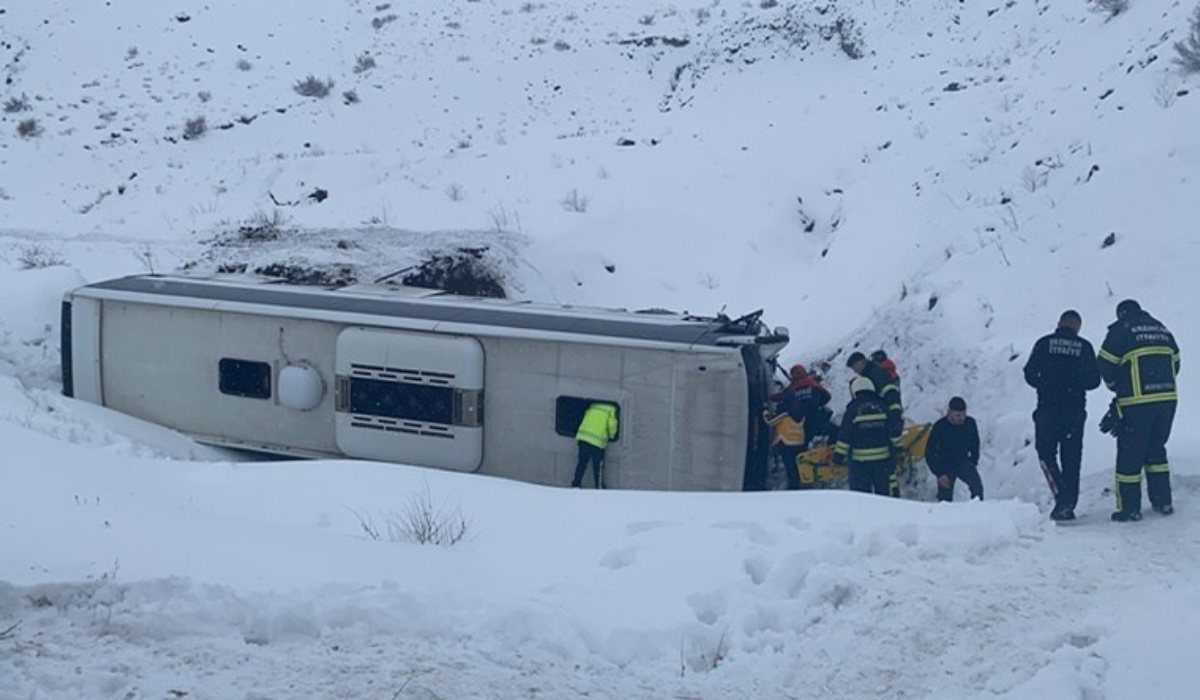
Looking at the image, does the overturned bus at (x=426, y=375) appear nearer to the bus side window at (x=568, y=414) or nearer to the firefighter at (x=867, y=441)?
the bus side window at (x=568, y=414)

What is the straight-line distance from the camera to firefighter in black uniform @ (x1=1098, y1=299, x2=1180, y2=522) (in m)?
9.61

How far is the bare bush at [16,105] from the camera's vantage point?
29.7 meters

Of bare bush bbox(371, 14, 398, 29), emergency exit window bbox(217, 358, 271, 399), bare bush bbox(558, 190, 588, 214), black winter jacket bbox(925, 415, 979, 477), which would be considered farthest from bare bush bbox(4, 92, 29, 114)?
black winter jacket bbox(925, 415, 979, 477)

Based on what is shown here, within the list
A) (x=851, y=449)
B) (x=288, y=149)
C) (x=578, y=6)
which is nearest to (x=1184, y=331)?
(x=851, y=449)

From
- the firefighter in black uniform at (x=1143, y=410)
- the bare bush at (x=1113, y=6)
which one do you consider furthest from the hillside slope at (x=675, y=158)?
the firefighter in black uniform at (x=1143, y=410)

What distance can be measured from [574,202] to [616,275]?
1916mm

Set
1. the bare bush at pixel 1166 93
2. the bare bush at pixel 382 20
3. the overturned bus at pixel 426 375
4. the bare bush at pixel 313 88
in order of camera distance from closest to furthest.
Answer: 1. the overturned bus at pixel 426 375
2. the bare bush at pixel 1166 93
3. the bare bush at pixel 313 88
4. the bare bush at pixel 382 20

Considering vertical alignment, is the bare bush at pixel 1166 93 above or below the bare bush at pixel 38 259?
above

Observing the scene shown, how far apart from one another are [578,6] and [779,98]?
11.3 metres

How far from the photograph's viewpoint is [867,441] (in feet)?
38.4

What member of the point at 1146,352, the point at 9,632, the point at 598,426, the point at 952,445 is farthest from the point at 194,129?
the point at 9,632

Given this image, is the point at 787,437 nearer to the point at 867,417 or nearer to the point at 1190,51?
the point at 867,417

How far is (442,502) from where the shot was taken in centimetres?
895

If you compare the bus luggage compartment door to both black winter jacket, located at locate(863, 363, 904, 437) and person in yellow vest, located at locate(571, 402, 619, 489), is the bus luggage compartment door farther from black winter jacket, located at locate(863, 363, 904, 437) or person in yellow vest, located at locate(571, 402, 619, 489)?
black winter jacket, located at locate(863, 363, 904, 437)
